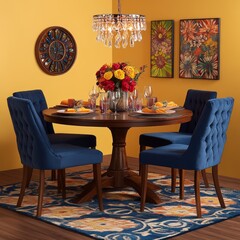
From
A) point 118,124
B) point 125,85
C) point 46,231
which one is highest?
point 125,85

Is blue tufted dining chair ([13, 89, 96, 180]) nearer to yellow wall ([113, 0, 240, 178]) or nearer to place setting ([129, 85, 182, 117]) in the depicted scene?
place setting ([129, 85, 182, 117])

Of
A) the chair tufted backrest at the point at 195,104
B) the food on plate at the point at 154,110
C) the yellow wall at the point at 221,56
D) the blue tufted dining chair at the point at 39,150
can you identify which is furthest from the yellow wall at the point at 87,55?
the blue tufted dining chair at the point at 39,150

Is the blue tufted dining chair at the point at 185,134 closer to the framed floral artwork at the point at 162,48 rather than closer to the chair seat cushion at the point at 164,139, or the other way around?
the chair seat cushion at the point at 164,139

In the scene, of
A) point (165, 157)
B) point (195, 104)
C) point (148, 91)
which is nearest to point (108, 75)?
point (148, 91)

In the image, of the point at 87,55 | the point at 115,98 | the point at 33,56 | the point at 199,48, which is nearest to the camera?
the point at 115,98

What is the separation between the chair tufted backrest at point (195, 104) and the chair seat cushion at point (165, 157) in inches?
39.1

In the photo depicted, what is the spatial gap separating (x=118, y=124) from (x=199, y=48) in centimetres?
204

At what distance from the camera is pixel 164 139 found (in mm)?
5555

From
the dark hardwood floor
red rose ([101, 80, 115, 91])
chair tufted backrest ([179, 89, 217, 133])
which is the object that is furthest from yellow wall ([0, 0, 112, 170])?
the dark hardwood floor

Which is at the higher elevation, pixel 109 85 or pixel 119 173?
pixel 109 85

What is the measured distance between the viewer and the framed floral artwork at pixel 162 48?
674cm

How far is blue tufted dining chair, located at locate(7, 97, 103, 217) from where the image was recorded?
15.3 ft

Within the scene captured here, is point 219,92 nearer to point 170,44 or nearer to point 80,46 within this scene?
point 170,44

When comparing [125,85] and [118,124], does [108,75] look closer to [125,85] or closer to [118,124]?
[125,85]
